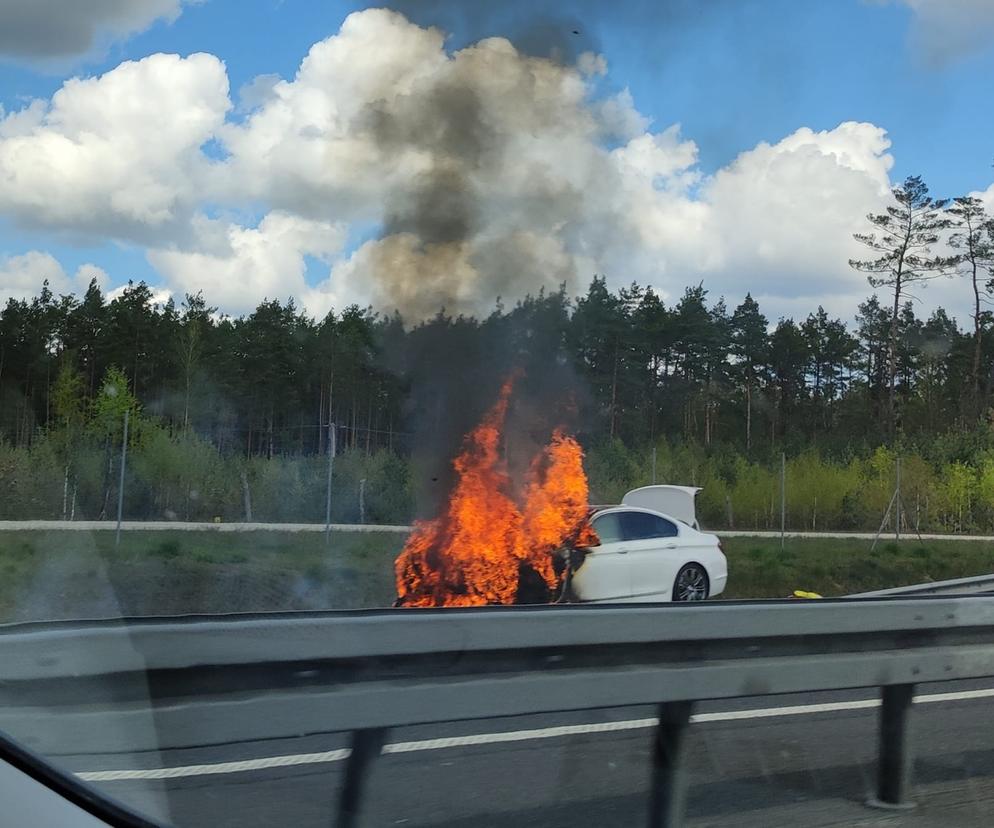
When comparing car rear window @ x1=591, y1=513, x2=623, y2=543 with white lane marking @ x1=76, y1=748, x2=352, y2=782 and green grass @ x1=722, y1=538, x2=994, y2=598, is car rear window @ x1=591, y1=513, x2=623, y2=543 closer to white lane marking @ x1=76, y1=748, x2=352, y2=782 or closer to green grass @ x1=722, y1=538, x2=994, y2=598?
green grass @ x1=722, y1=538, x2=994, y2=598

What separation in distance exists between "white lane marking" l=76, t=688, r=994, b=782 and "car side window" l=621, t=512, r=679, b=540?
6.69m

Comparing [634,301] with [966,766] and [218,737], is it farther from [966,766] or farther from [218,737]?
[218,737]

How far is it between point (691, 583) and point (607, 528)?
1.61m

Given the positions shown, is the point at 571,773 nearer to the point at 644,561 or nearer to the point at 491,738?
the point at 491,738

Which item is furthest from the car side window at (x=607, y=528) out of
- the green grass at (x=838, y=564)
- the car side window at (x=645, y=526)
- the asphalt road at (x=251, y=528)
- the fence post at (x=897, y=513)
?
the fence post at (x=897, y=513)

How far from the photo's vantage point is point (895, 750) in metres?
4.54

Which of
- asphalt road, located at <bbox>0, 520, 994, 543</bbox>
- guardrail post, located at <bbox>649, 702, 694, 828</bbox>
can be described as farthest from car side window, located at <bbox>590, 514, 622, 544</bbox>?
guardrail post, located at <bbox>649, 702, 694, 828</bbox>

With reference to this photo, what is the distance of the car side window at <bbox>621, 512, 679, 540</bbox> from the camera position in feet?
42.5

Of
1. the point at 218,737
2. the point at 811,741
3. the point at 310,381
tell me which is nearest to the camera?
the point at 218,737

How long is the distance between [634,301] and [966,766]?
2250 centimetres

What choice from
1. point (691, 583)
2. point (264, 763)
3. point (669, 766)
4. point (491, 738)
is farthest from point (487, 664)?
point (691, 583)

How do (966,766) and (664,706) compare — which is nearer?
(664,706)

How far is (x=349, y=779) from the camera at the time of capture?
3.37 meters

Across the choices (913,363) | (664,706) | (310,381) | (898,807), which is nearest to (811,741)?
(898,807)
